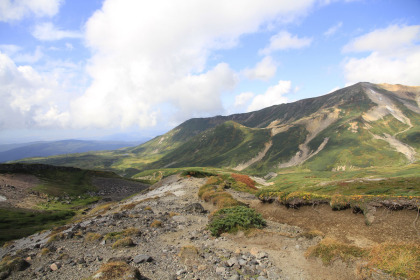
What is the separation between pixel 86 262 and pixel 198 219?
13257mm

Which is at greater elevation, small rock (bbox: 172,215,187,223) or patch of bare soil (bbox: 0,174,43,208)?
small rock (bbox: 172,215,187,223)

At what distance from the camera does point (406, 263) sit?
1063 centimetres

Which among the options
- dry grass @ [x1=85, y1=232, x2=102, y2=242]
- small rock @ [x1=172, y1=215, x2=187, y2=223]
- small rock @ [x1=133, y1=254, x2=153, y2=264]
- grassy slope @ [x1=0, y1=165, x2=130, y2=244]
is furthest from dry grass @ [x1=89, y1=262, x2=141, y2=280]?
grassy slope @ [x1=0, y1=165, x2=130, y2=244]

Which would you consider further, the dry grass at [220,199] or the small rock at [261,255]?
the dry grass at [220,199]

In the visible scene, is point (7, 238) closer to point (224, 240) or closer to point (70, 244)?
point (70, 244)

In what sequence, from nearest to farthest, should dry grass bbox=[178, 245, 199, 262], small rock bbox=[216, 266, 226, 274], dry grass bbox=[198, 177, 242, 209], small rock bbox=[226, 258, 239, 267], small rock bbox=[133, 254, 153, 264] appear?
1. small rock bbox=[216, 266, 226, 274]
2. small rock bbox=[226, 258, 239, 267]
3. small rock bbox=[133, 254, 153, 264]
4. dry grass bbox=[178, 245, 199, 262]
5. dry grass bbox=[198, 177, 242, 209]

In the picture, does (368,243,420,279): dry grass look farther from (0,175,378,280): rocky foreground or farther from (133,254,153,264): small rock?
(133,254,153,264): small rock

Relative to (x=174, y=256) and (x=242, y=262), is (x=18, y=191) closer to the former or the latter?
(x=174, y=256)

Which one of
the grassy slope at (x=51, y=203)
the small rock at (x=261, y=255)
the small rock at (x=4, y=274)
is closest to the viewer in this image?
the small rock at (x=4, y=274)

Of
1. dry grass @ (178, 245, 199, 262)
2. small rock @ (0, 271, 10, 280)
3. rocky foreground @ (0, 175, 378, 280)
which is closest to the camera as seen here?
rocky foreground @ (0, 175, 378, 280)

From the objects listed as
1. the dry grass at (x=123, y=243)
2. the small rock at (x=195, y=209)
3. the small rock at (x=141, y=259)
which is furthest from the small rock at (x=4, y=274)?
the small rock at (x=195, y=209)

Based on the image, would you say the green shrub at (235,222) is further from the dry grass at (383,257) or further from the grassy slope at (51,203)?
the grassy slope at (51,203)

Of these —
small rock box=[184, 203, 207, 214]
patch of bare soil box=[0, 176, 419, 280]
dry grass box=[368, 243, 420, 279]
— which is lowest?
small rock box=[184, 203, 207, 214]

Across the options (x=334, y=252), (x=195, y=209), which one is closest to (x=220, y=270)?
(x=334, y=252)
